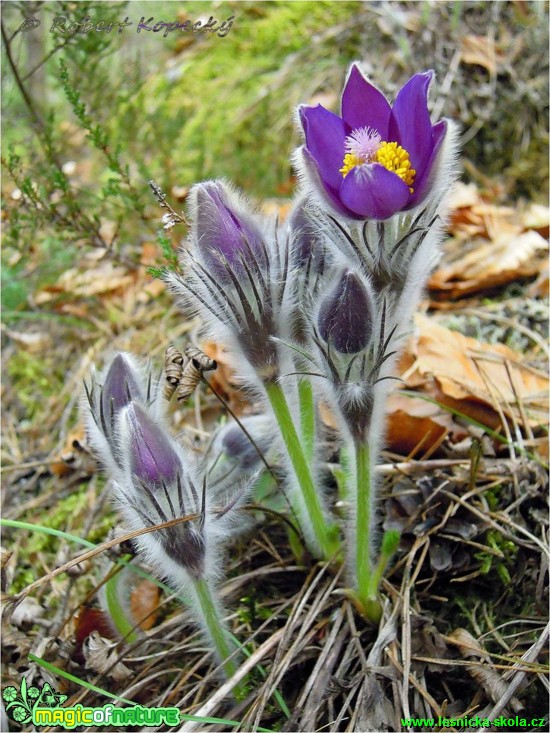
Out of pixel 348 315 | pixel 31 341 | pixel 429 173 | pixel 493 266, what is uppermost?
pixel 429 173

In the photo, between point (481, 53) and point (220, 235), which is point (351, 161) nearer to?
point (220, 235)

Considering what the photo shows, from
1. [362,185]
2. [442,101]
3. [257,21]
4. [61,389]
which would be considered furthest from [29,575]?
[257,21]

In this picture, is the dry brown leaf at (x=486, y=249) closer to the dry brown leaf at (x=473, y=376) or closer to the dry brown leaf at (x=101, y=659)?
the dry brown leaf at (x=473, y=376)

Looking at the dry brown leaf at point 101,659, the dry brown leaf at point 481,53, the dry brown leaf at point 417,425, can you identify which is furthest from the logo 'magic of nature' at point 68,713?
the dry brown leaf at point 481,53

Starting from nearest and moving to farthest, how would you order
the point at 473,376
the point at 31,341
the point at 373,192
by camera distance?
the point at 373,192 → the point at 473,376 → the point at 31,341

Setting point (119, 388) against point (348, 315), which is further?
point (119, 388)

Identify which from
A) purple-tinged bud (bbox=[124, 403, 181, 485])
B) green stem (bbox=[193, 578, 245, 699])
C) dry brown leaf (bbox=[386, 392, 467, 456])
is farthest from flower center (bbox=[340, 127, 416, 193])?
green stem (bbox=[193, 578, 245, 699])

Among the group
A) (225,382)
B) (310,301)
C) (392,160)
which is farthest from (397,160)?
(225,382)
